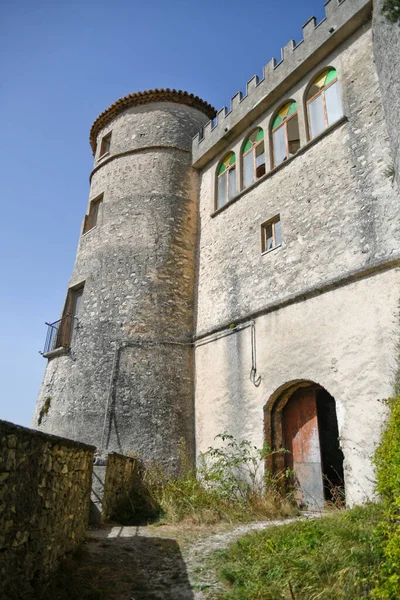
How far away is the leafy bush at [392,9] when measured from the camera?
6563mm

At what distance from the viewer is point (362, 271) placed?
269 inches

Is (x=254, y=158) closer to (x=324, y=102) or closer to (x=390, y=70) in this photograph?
(x=324, y=102)

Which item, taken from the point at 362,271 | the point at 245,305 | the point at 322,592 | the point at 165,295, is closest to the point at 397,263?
the point at 362,271

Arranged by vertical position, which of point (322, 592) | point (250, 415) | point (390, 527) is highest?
point (250, 415)

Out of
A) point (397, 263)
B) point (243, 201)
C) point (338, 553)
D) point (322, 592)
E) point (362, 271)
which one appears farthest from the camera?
point (243, 201)

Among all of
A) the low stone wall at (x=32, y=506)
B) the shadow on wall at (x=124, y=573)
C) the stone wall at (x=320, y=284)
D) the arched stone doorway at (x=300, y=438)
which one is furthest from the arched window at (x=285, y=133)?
the shadow on wall at (x=124, y=573)

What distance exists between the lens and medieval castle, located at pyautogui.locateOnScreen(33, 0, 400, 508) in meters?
6.87

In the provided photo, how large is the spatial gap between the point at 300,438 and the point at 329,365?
1696mm

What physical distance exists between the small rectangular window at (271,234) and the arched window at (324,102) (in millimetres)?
2026

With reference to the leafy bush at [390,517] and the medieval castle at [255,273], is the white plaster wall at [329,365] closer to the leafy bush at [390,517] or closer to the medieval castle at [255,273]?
the medieval castle at [255,273]

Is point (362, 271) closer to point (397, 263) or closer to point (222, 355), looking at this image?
point (397, 263)

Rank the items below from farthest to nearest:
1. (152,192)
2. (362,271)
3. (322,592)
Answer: (152,192), (362,271), (322,592)

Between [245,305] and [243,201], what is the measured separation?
9.47 ft

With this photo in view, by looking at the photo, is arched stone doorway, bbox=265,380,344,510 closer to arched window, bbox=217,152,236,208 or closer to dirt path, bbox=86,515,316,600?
dirt path, bbox=86,515,316,600
